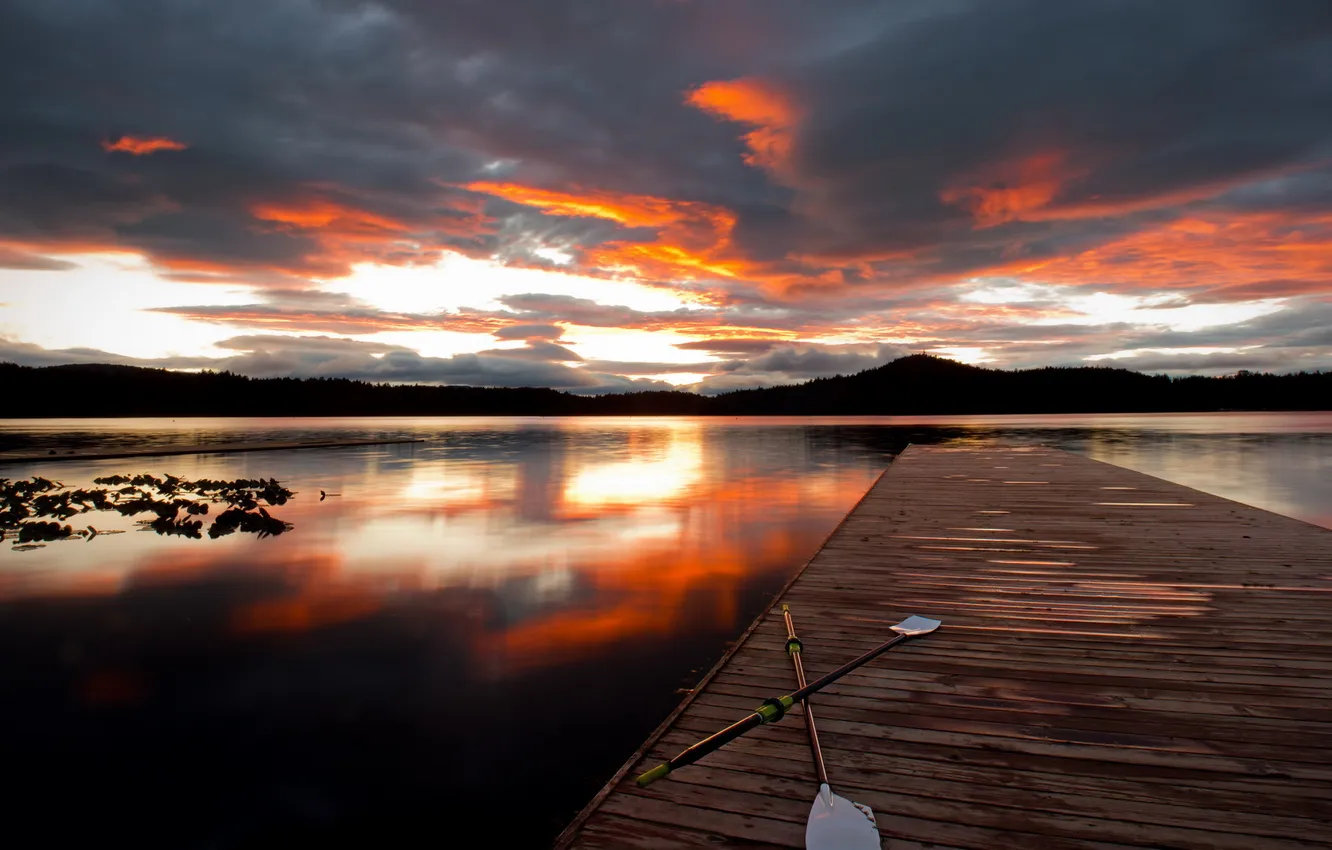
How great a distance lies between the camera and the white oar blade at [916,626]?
607 centimetres

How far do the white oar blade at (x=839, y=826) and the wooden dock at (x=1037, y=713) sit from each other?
18 cm

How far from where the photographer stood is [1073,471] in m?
20.7

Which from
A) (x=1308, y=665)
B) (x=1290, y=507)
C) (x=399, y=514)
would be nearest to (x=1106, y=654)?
(x=1308, y=665)

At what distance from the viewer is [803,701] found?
4598 millimetres

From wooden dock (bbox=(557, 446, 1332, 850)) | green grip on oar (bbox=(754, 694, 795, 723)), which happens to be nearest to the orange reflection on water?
wooden dock (bbox=(557, 446, 1332, 850))

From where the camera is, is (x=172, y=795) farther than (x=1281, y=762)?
Yes

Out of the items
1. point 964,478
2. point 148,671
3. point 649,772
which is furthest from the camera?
point 964,478

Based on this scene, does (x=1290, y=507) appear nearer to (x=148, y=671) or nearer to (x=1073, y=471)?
(x=1073, y=471)

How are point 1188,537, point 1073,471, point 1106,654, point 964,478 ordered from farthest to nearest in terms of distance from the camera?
point 1073,471 → point 964,478 → point 1188,537 → point 1106,654

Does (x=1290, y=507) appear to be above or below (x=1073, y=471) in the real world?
below

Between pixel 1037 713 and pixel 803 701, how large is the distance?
167 cm

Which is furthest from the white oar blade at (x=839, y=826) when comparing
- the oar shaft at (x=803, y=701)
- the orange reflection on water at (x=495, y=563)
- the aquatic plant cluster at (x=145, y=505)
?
the aquatic plant cluster at (x=145, y=505)

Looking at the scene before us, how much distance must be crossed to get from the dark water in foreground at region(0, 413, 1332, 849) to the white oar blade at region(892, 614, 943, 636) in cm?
294

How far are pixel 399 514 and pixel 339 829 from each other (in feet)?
55.3
